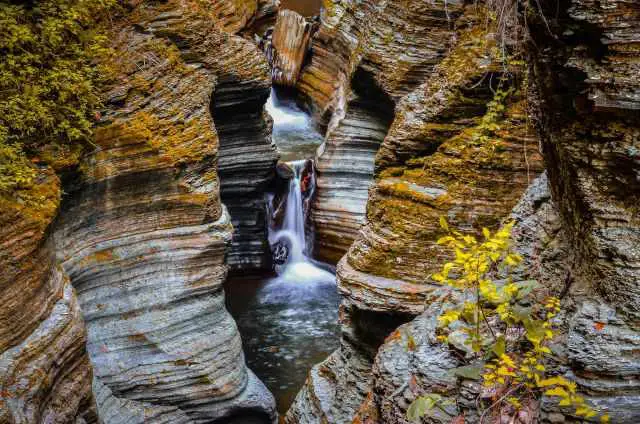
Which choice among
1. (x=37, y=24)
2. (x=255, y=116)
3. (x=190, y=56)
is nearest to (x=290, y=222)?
(x=255, y=116)

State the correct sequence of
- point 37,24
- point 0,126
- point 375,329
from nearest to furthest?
point 0,126, point 37,24, point 375,329

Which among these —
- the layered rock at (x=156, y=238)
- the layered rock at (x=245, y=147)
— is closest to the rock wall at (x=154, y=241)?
the layered rock at (x=156, y=238)

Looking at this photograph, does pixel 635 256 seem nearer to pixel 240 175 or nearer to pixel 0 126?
pixel 0 126

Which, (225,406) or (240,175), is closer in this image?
(225,406)

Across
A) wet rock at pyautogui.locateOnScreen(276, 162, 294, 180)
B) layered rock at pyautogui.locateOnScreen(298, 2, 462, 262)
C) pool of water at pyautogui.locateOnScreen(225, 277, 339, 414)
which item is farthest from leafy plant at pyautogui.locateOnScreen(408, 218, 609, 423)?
wet rock at pyautogui.locateOnScreen(276, 162, 294, 180)

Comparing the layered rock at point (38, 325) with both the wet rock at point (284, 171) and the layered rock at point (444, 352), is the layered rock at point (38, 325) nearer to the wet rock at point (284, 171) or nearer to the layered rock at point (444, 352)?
the layered rock at point (444, 352)

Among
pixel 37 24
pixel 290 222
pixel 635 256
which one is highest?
pixel 37 24

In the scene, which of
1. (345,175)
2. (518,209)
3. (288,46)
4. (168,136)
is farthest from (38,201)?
(288,46)

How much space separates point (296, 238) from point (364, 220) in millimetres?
5502

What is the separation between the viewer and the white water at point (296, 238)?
36.5 ft

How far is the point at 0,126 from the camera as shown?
478 centimetres

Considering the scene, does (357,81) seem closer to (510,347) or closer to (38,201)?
(38,201)

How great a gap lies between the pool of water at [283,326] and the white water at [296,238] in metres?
0.24

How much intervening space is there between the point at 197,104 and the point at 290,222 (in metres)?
5.14
